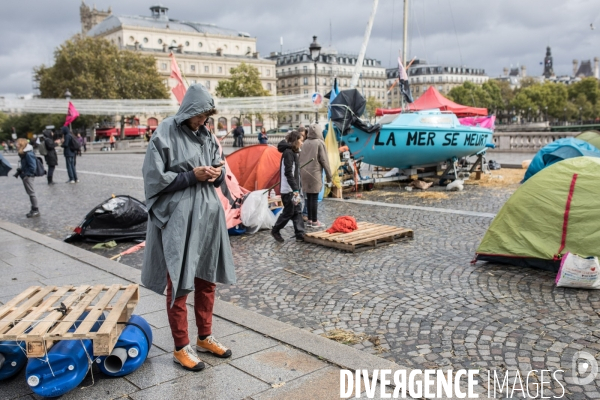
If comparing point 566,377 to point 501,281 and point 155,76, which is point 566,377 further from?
point 155,76

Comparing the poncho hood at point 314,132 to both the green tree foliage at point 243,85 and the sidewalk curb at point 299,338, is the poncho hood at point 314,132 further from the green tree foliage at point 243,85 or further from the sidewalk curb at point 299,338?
the green tree foliage at point 243,85

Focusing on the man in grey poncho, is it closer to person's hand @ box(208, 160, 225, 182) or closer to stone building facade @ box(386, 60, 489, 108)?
person's hand @ box(208, 160, 225, 182)

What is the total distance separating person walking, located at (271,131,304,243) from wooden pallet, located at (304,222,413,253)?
364 millimetres

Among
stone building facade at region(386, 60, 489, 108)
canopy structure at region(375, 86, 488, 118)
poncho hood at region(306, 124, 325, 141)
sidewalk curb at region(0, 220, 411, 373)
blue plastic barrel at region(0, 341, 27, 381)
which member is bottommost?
sidewalk curb at region(0, 220, 411, 373)

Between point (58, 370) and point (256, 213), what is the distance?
6.14 metres

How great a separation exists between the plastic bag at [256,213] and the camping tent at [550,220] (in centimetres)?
403

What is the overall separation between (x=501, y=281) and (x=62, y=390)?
4.70 metres

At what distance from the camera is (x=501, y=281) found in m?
6.23

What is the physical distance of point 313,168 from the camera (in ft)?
31.7

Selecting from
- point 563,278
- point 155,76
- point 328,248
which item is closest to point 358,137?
point 328,248

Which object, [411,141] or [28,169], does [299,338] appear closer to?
[28,169]

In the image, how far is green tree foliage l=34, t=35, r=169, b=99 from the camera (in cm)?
6091

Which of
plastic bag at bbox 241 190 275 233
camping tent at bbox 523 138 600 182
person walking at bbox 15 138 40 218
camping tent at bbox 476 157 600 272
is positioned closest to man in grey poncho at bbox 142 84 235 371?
camping tent at bbox 476 157 600 272

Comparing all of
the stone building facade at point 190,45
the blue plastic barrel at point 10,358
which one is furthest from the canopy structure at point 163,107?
the stone building facade at point 190,45
